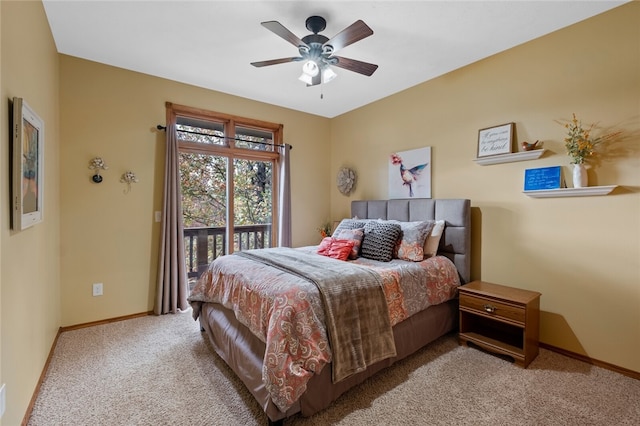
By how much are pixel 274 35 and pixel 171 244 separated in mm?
2503

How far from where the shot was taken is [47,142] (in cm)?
237

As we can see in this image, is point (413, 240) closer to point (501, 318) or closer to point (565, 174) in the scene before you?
point (501, 318)

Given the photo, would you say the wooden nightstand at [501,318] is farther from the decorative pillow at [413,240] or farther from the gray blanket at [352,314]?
the gray blanket at [352,314]

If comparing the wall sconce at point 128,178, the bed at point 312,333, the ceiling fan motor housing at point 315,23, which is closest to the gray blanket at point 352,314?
the bed at point 312,333

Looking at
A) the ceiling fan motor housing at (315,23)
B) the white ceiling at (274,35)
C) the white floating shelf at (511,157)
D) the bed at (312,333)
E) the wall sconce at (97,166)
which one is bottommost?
the bed at (312,333)

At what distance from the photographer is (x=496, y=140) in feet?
9.50

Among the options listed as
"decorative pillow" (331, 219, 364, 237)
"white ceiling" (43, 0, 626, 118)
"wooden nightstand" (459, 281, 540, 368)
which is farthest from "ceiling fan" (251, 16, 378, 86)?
"wooden nightstand" (459, 281, 540, 368)

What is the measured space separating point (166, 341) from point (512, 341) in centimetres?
318

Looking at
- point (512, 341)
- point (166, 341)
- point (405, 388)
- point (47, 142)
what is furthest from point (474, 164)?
point (47, 142)

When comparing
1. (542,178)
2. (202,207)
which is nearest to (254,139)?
(202,207)

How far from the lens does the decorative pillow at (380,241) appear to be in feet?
9.55

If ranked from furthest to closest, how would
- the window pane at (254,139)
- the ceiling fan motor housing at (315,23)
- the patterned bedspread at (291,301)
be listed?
the window pane at (254,139)
the ceiling fan motor housing at (315,23)
the patterned bedspread at (291,301)

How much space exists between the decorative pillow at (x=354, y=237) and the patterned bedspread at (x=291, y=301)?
14cm

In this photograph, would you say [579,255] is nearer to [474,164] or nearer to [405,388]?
[474,164]
